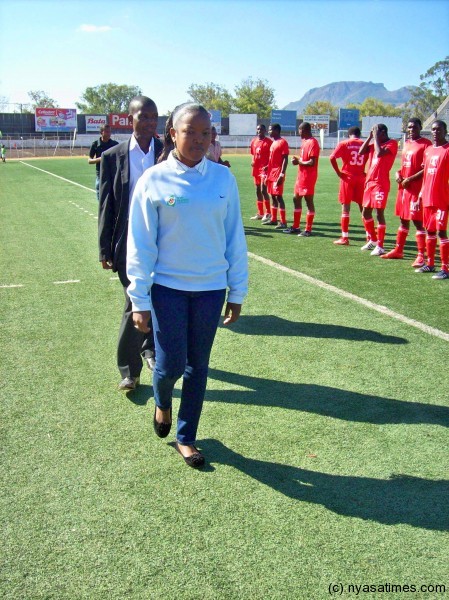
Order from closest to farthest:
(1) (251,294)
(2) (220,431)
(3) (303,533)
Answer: (3) (303,533), (2) (220,431), (1) (251,294)

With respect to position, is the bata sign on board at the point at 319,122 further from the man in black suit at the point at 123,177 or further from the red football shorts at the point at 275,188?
the man in black suit at the point at 123,177

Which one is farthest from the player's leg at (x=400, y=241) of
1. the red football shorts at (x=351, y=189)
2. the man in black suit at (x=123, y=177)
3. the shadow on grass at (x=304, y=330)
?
the man in black suit at (x=123, y=177)

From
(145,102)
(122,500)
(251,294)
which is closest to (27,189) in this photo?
(251,294)

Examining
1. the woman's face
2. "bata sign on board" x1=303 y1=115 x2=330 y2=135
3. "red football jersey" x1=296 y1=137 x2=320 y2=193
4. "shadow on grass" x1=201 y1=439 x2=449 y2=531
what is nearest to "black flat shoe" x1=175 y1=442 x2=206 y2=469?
"shadow on grass" x1=201 y1=439 x2=449 y2=531

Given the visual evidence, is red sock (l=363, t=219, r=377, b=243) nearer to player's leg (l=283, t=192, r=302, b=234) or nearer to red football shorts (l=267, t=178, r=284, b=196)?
player's leg (l=283, t=192, r=302, b=234)

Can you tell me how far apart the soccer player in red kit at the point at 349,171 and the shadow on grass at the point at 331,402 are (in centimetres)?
664

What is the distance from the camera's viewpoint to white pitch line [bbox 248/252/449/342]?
6.08 m

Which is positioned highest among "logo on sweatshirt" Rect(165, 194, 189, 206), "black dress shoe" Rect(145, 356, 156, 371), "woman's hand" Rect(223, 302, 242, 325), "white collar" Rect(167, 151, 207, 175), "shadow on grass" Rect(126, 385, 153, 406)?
"white collar" Rect(167, 151, 207, 175)

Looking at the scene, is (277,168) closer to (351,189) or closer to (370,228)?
(351,189)

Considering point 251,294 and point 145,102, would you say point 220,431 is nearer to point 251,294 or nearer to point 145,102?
point 145,102

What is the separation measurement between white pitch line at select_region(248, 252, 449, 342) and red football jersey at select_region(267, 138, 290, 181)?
3633mm

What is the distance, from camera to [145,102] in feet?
14.5

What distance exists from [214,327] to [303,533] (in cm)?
121

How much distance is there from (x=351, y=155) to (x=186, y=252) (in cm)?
799
